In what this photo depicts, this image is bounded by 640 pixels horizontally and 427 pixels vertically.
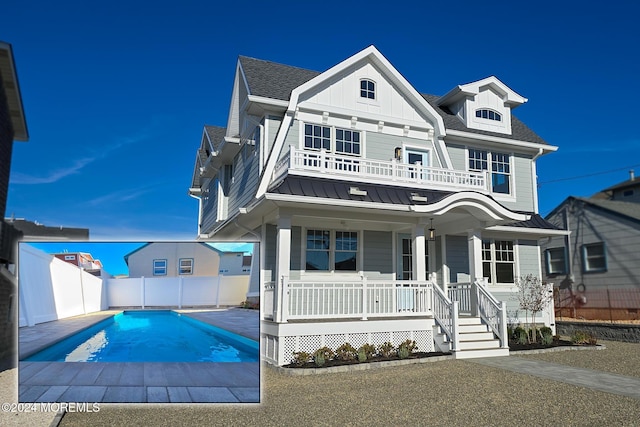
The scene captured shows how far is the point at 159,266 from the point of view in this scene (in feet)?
16.0

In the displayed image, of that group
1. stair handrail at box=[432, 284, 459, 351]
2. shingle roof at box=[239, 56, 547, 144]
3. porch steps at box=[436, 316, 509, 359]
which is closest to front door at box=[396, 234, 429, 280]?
stair handrail at box=[432, 284, 459, 351]

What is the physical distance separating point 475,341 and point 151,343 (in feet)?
30.5

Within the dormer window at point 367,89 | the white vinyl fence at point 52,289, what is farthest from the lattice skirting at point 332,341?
the dormer window at point 367,89

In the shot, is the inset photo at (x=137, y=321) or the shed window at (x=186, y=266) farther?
the shed window at (x=186, y=266)

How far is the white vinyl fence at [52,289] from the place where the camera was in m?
4.98

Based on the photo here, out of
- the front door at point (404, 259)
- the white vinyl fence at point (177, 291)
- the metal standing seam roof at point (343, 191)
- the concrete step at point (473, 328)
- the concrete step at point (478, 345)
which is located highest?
the metal standing seam roof at point (343, 191)

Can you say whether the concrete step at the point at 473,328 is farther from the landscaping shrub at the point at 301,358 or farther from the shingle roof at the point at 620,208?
the shingle roof at the point at 620,208

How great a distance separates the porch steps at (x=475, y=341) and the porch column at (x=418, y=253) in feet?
5.28

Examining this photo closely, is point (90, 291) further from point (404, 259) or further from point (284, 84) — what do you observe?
point (404, 259)

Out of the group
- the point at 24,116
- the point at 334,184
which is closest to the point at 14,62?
the point at 24,116

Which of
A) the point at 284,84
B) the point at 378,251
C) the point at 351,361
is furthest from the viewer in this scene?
the point at 284,84

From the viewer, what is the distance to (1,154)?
1188 cm

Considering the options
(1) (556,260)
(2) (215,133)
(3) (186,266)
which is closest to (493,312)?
(3) (186,266)

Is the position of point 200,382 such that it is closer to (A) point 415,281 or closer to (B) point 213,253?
(B) point 213,253
